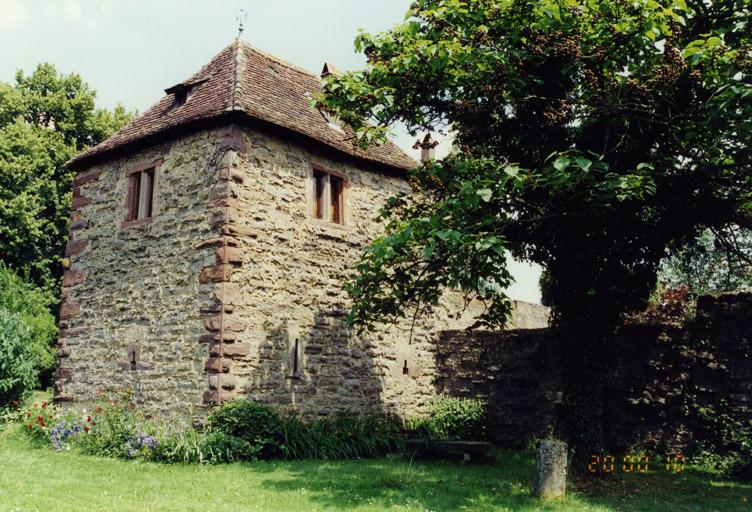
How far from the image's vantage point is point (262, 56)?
1459 cm

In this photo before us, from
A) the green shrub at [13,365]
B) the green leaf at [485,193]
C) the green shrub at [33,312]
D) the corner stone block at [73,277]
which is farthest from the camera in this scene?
the green shrub at [33,312]

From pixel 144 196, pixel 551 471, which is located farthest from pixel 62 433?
pixel 551 471

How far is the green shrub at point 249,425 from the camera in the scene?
1051 cm

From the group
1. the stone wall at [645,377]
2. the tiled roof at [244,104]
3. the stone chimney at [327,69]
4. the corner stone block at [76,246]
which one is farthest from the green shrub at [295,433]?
the stone chimney at [327,69]

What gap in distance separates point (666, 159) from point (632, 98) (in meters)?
0.93

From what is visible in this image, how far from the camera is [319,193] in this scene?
1313cm

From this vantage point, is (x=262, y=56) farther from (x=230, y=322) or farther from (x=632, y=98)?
(x=632, y=98)

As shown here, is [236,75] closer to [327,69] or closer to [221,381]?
[327,69]

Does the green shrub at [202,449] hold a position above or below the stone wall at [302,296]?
below

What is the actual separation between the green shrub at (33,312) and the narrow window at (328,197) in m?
10.6

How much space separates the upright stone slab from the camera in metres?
7.99

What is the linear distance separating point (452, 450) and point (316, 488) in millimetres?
3499

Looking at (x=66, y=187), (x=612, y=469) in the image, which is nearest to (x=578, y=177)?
(x=612, y=469)

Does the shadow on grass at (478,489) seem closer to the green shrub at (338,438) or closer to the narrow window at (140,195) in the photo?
the green shrub at (338,438)
